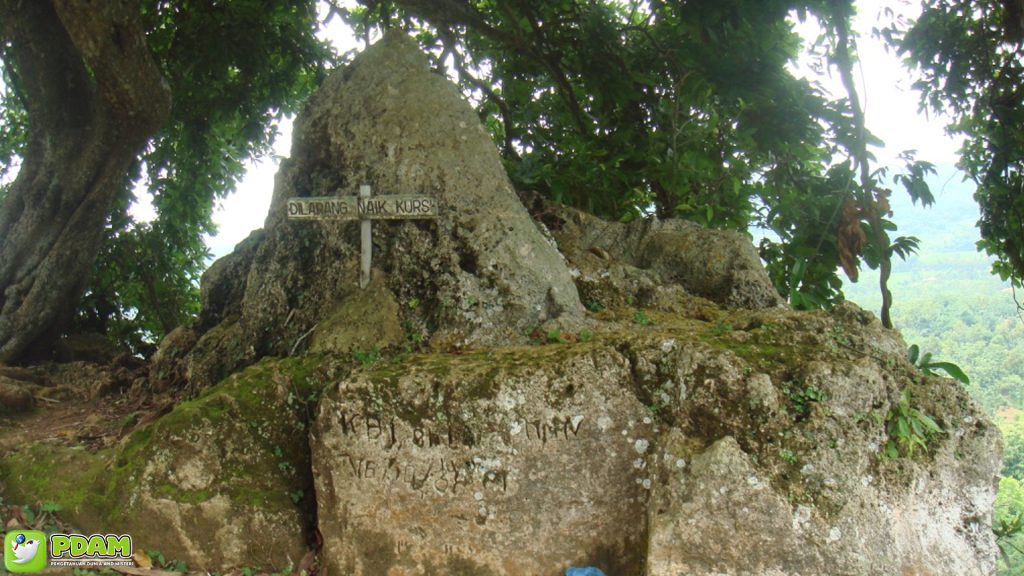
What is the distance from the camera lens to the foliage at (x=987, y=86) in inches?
234

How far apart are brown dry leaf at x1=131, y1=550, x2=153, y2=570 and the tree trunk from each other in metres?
3.56

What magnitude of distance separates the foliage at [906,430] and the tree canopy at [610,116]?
1372 mm

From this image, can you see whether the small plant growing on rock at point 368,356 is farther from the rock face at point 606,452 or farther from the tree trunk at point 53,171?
the tree trunk at point 53,171

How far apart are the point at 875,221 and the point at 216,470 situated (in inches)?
162

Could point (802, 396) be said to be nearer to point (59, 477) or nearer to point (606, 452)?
point (606, 452)

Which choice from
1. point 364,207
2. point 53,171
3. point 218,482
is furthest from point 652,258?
point 53,171

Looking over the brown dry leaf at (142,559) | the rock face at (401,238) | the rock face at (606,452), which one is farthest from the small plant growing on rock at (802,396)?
the brown dry leaf at (142,559)

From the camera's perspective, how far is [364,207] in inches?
189

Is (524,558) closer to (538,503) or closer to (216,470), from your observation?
(538,503)

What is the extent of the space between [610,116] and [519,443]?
419 centimetres

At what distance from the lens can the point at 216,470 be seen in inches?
162

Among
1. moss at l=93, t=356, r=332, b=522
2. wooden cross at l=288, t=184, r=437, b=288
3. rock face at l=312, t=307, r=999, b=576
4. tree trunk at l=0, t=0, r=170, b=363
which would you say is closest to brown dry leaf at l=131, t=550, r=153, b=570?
moss at l=93, t=356, r=332, b=522

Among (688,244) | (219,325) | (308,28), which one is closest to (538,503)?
(688,244)

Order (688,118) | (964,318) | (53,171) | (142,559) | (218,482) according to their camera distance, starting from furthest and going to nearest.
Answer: (964,318)
(688,118)
(53,171)
(218,482)
(142,559)
